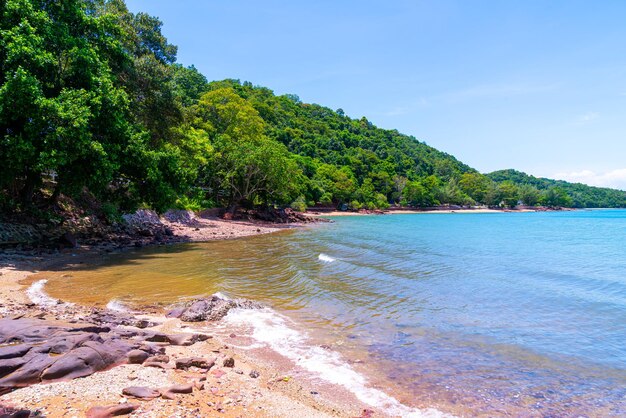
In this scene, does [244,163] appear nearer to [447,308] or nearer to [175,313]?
[175,313]

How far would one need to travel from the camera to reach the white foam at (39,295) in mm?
10012

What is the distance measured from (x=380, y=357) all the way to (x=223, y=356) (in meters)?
3.12

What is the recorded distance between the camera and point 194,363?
20.6 feet

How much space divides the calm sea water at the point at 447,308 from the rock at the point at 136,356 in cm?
392

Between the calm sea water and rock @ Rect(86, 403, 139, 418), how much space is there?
4.04 meters

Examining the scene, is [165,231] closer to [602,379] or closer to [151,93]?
[151,93]

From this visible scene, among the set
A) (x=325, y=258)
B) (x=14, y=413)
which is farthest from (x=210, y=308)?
(x=325, y=258)

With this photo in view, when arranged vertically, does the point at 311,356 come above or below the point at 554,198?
below

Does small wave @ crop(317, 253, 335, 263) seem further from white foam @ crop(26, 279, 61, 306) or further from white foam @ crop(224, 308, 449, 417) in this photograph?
white foam @ crop(26, 279, 61, 306)

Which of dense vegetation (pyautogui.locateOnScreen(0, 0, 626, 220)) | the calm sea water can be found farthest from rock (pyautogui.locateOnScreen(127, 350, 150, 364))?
dense vegetation (pyautogui.locateOnScreen(0, 0, 626, 220))

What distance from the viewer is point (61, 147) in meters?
15.7

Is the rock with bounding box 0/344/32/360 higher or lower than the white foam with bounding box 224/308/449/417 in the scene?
higher

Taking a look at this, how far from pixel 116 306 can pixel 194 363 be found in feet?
18.0

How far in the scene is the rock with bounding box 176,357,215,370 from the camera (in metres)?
6.13
